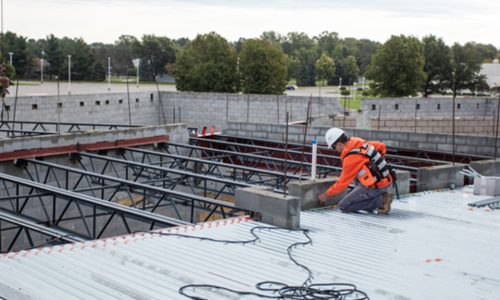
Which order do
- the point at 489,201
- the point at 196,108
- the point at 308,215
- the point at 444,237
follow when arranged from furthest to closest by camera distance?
the point at 196,108, the point at 489,201, the point at 308,215, the point at 444,237

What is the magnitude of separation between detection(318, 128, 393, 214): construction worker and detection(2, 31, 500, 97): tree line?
1910cm

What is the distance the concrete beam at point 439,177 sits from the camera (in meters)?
14.6

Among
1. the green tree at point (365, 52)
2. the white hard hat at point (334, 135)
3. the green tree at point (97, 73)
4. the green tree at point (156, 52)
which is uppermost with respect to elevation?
the green tree at point (365, 52)

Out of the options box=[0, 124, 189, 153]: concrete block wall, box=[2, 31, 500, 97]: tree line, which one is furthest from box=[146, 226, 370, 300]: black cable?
box=[2, 31, 500, 97]: tree line

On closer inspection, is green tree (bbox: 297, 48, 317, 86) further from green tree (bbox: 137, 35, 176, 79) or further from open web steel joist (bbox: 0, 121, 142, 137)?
open web steel joist (bbox: 0, 121, 142, 137)

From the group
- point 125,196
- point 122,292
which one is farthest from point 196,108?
point 122,292

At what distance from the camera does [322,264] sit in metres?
8.62

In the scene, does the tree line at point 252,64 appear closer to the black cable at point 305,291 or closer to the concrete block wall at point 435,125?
the concrete block wall at point 435,125

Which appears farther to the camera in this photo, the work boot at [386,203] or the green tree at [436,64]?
the green tree at [436,64]

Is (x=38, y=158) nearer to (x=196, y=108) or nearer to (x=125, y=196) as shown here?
(x=125, y=196)

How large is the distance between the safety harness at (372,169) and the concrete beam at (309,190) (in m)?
0.86

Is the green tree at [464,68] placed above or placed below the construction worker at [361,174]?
above

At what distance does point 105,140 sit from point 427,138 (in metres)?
10.9

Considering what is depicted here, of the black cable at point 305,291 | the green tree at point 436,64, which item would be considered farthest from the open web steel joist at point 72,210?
the green tree at point 436,64
